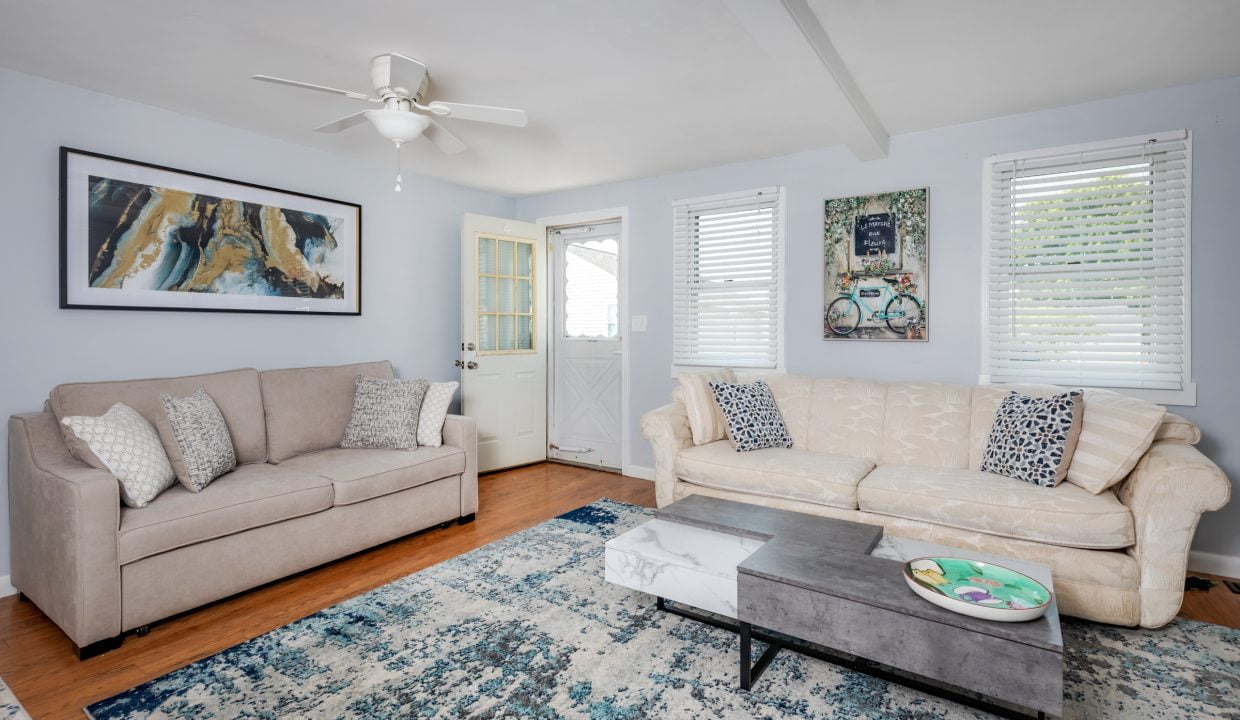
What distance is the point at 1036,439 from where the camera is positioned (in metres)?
2.71

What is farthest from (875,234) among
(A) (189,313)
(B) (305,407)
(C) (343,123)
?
(A) (189,313)

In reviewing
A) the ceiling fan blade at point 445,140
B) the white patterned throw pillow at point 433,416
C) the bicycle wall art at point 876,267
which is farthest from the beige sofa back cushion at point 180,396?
the bicycle wall art at point 876,267

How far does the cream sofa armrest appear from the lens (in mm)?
3492

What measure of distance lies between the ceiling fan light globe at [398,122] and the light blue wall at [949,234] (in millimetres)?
2253

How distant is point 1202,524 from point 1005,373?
110cm

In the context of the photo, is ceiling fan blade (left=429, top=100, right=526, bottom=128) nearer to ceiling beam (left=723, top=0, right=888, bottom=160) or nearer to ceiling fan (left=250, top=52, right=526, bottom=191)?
ceiling fan (left=250, top=52, right=526, bottom=191)

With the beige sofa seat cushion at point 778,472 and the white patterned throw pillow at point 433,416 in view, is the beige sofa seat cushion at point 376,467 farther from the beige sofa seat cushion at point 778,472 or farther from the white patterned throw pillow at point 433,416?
the beige sofa seat cushion at point 778,472

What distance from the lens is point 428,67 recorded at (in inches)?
106

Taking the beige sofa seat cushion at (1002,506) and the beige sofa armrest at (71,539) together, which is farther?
the beige sofa seat cushion at (1002,506)

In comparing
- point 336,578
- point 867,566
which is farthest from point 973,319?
point 336,578

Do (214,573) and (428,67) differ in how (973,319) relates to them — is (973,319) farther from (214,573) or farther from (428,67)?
(214,573)

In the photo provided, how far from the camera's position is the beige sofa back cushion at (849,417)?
135 inches

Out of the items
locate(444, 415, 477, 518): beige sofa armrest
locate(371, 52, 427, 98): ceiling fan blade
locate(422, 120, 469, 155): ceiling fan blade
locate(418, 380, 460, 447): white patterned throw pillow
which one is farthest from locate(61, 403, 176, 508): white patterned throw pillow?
locate(422, 120, 469, 155): ceiling fan blade

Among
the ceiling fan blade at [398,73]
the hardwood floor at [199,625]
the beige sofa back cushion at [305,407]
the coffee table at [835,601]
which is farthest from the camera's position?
the beige sofa back cushion at [305,407]
